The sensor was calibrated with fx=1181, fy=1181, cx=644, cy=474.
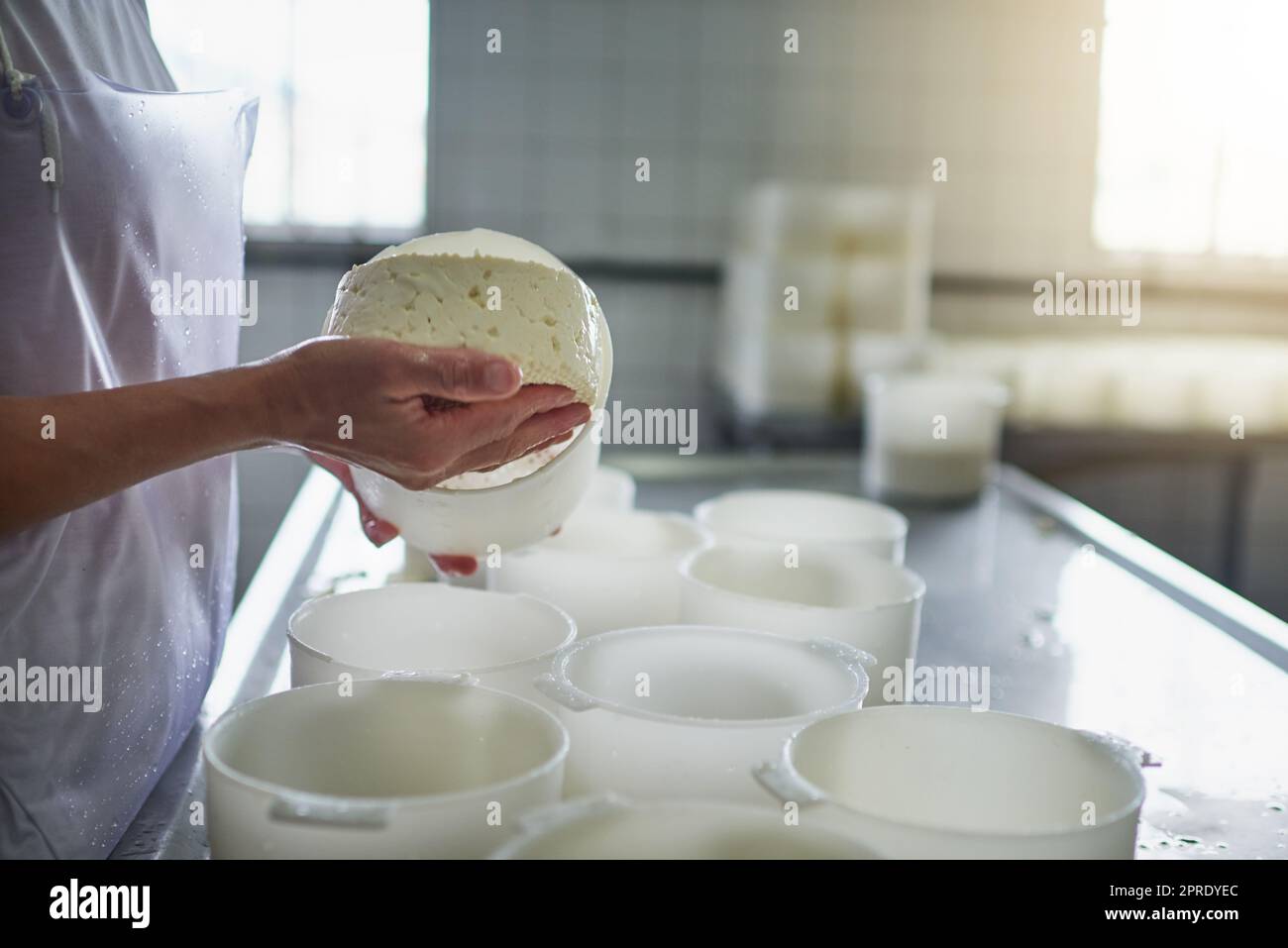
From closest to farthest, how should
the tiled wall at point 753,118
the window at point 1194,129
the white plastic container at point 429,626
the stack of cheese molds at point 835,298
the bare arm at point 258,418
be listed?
the bare arm at point 258,418 < the white plastic container at point 429,626 < the stack of cheese molds at point 835,298 < the tiled wall at point 753,118 < the window at point 1194,129

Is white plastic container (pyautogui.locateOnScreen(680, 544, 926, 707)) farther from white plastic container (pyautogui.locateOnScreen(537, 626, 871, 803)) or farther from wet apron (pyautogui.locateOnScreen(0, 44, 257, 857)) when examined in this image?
wet apron (pyautogui.locateOnScreen(0, 44, 257, 857))

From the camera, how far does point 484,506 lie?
94 cm

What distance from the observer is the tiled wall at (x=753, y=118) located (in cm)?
423

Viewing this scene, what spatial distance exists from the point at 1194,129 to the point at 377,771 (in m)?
4.53

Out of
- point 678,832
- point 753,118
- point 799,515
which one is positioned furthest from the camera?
point 753,118

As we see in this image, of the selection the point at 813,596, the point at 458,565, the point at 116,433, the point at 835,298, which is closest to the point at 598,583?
the point at 458,565

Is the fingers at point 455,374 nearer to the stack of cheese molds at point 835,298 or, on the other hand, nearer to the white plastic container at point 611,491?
the white plastic container at point 611,491

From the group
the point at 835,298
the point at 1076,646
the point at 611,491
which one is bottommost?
the point at 1076,646

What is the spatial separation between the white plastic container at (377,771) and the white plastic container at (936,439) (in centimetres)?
133

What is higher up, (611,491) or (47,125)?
(47,125)

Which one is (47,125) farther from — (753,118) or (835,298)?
(753,118)

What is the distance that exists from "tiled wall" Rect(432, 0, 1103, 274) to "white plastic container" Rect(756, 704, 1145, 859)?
366cm

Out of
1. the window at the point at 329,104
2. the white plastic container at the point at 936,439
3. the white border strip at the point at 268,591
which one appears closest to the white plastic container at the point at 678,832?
the white border strip at the point at 268,591
